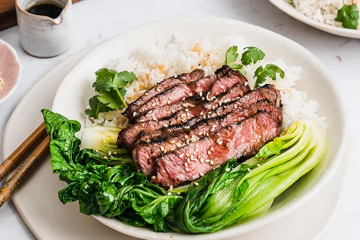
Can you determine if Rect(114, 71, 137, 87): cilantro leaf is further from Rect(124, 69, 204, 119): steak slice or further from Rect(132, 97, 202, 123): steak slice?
Rect(132, 97, 202, 123): steak slice

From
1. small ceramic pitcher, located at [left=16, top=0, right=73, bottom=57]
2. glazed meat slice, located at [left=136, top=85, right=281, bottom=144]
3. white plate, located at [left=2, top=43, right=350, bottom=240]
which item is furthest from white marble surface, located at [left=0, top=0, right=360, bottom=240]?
glazed meat slice, located at [left=136, top=85, right=281, bottom=144]

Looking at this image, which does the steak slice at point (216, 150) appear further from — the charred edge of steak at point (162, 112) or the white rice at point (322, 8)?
Result: the white rice at point (322, 8)

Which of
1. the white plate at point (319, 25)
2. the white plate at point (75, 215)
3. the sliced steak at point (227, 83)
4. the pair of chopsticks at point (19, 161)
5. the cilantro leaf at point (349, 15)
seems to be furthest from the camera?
the cilantro leaf at point (349, 15)

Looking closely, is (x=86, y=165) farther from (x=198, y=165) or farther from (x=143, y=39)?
(x=143, y=39)

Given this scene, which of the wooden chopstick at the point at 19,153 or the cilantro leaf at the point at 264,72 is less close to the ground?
the cilantro leaf at the point at 264,72

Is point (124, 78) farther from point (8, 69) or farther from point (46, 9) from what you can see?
point (46, 9)

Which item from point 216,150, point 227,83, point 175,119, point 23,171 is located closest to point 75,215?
point 23,171

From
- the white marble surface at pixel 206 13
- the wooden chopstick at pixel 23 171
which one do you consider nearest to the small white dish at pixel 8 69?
the white marble surface at pixel 206 13
